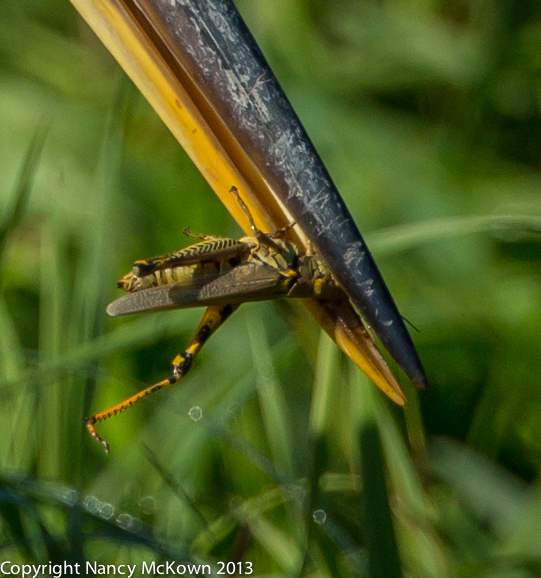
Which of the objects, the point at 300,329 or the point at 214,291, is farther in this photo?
the point at 300,329

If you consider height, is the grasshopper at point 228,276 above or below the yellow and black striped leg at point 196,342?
above

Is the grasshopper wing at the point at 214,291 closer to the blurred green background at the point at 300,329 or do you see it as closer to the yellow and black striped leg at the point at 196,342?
the yellow and black striped leg at the point at 196,342

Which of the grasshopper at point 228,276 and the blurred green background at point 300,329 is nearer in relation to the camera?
the grasshopper at point 228,276

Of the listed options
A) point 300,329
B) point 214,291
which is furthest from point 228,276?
point 300,329

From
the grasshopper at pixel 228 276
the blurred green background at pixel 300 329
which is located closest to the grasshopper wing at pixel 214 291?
the grasshopper at pixel 228 276

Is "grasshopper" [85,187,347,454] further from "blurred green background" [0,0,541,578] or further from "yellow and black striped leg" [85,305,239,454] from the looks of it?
"blurred green background" [0,0,541,578]

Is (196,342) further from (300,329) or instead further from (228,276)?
(300,329)
